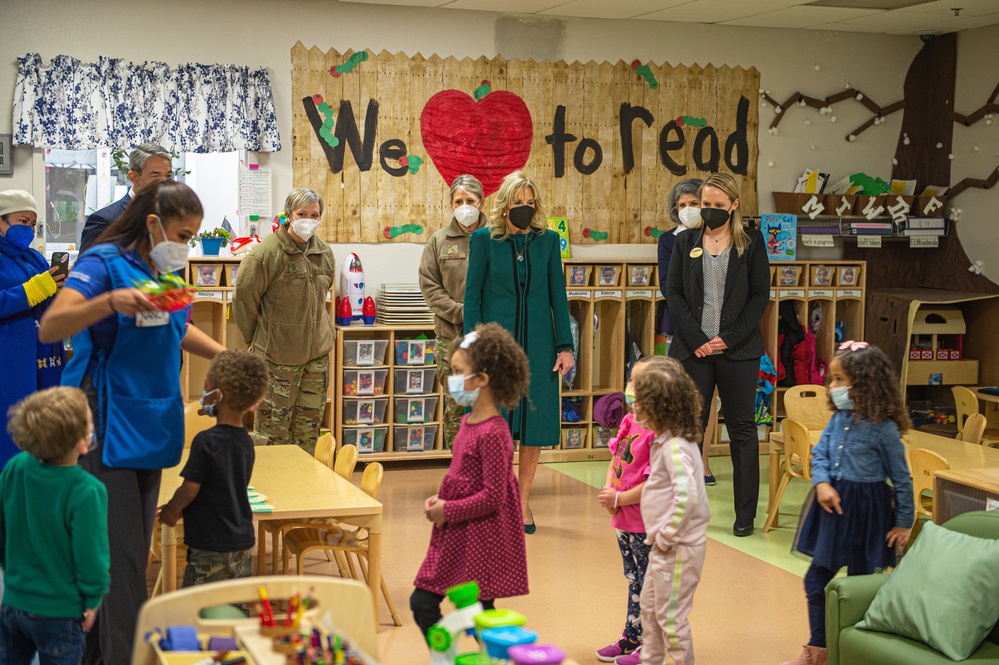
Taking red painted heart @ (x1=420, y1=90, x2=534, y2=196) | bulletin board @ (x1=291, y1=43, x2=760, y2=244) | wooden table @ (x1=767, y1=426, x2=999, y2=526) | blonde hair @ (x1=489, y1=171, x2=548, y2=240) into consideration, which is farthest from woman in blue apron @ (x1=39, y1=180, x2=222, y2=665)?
red painted heart @ (x1=420, y1=90, x2=534, y2=196)

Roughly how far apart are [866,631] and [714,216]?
2497 millimetres

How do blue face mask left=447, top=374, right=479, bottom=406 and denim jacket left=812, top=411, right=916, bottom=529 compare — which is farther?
denim jacket left=812, top=411, right=916, bottom=529

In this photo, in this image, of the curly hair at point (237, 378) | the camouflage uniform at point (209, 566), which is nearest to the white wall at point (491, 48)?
the curly hair at point (237, 378)

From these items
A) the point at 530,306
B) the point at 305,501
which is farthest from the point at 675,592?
the point at 530,306

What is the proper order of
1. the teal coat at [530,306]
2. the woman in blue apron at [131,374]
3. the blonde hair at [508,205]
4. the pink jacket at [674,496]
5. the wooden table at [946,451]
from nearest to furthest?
the woman in blue apron at [131,374], the pink jacket at [674,496], the wooden table at [946,451], the blonde hair at [508,205], the teal coat at [530,306]

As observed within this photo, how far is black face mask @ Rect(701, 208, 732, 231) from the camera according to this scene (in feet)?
17.1

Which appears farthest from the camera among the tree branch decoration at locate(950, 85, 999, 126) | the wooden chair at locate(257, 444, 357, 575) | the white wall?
the tree branch decoration at locate(950, 85, 999, 126)

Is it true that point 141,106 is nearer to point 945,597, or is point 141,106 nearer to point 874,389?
point 874,389

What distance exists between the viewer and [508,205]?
5016mm

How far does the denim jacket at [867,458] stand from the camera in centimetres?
339

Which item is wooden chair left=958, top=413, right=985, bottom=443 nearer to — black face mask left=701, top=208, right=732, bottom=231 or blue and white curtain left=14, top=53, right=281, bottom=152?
black face mask left=701, top=208, right=732, bottom=231

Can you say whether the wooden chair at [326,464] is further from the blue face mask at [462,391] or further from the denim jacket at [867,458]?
the denim jacket at [867,458]

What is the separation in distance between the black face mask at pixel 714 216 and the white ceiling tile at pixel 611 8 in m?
2.27

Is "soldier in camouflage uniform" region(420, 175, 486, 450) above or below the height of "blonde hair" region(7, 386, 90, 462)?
above
